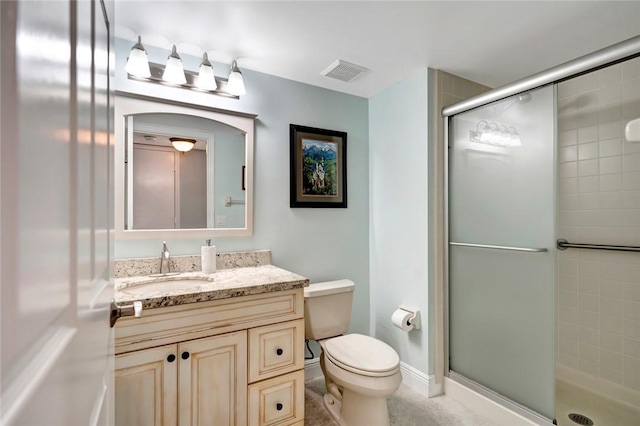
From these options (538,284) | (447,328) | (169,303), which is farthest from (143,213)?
(538,284)

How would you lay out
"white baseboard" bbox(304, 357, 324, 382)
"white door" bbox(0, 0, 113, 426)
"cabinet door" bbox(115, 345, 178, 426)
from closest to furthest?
"white door" bbox(0, 0, 113, 426), "cabinet door" bbox(115, 345, 178, 426), "white baseboard" bbox(304, 357, 324, 382)

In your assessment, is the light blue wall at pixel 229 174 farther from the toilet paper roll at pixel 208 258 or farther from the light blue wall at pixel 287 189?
the toilet paper roll at pixel 208 258

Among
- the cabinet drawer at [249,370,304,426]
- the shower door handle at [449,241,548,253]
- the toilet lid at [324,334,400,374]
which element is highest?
the shower door handle at [449,241,548,253]

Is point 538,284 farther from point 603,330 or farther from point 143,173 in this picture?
point 143,173

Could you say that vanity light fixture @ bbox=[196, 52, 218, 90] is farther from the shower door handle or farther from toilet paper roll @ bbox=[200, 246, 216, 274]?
the shower door handle

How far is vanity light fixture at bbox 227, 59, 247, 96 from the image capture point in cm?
188

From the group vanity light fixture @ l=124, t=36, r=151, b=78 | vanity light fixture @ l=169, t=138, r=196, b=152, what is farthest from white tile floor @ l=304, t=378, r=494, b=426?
vanity light fixture @ l=124, t=36, r=151, b=78

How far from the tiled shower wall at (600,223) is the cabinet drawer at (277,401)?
1.91 meters

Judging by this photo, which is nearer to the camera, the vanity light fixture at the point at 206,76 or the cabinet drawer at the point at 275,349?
the cabinet drawer at the point at 275,349

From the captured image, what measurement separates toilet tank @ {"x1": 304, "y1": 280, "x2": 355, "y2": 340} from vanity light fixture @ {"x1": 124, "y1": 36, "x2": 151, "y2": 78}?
1.56 metres

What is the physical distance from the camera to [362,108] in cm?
255

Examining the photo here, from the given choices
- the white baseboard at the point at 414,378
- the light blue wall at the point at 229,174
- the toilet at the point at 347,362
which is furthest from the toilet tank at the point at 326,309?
the light blue wall at the point at 229,174

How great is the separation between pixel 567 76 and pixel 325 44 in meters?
1.26

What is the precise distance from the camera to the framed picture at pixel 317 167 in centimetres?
221
